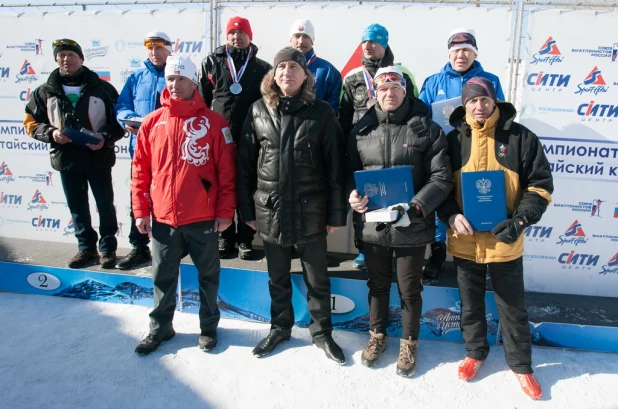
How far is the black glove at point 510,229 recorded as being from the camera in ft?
7.79

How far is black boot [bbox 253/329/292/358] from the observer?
2928mm

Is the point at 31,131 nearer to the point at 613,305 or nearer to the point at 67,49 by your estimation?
the point at 67,49

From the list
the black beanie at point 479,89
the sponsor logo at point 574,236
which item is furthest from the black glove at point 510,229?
the sponsor logo at point 574,236

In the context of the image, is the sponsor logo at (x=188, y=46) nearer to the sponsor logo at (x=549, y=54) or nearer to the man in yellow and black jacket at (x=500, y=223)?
the man in yellow and black jacket at (x=500, y=223)

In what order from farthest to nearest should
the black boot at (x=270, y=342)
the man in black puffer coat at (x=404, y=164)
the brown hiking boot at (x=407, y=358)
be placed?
the black boot at (x=270, y=342) → the brown hiking boot at (x=407, y=358) → the man in black puffer coat at (x=404, y=164)

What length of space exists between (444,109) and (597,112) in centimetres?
161

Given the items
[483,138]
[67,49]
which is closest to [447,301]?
[483,138]

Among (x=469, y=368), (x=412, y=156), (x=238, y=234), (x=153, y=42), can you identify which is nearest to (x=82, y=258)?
(x=238, y=234)

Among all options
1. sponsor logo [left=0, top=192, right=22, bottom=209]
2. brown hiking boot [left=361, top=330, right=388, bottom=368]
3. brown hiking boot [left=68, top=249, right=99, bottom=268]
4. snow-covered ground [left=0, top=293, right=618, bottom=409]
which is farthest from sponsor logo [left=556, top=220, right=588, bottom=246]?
sponsor logo [left=0, top=192, right=22, bottom=209]

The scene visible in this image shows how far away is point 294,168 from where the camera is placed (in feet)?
8.55

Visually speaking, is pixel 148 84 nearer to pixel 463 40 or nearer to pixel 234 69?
pixel 234 69

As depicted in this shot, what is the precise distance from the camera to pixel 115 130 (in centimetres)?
375

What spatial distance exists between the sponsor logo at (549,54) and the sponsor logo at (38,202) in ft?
18.3

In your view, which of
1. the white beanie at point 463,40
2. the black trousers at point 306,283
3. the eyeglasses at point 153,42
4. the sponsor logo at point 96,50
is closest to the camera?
the black trousers at point 306,283
